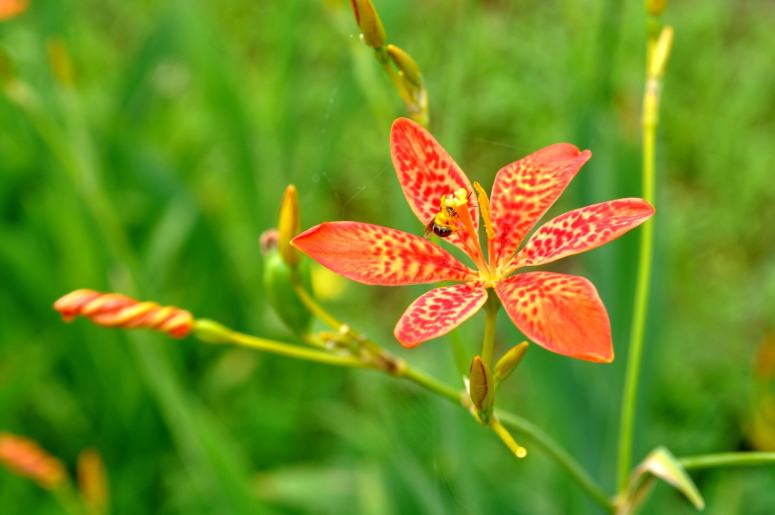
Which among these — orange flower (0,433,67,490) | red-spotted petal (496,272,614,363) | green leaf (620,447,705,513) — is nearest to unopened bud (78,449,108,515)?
orange flower (0,433,67,490)

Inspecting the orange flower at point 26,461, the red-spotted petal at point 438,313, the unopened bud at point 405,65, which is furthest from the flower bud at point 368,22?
the orange flower at point 26,461

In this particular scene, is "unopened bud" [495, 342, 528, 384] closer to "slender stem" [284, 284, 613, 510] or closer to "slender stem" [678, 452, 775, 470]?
"slender stem" [284, 284, 613, 510]

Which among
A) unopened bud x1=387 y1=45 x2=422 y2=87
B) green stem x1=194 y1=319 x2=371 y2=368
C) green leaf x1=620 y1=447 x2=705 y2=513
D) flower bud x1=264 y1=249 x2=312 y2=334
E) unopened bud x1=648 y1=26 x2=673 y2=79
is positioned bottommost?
green leaf x1=620 y1=447 x2=705 y2=513

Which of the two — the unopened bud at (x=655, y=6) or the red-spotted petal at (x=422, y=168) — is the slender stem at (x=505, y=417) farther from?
the unopened bud at (x=655, y=6)

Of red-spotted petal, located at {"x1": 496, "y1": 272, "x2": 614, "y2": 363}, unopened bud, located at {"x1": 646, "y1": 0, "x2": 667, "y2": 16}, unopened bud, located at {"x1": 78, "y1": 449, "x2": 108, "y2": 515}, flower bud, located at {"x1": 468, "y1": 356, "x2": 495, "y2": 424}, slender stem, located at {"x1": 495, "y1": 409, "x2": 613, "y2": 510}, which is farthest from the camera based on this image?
unopened bud, located at {"x1": 78, "y1": 449, "x2": 108, "y2": 515}

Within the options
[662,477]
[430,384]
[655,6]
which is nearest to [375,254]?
[430,384]

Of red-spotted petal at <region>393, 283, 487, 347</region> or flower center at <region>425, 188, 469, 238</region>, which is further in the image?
flower center at <region>425, 188, 469, 238</region>

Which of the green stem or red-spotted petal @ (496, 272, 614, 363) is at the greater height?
red-spotted petal @ (496, 272, 614, 363)
